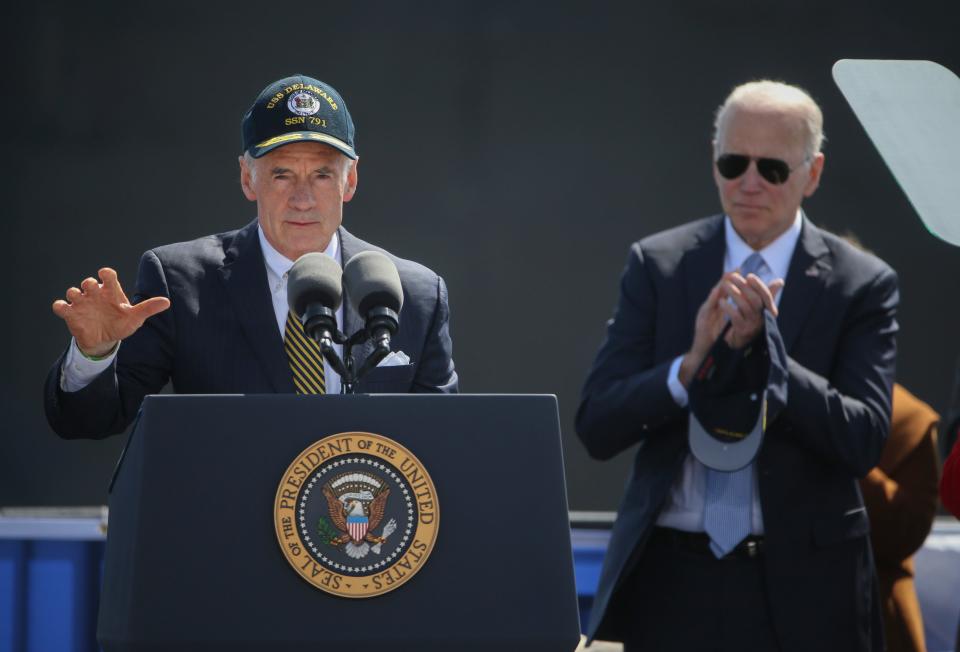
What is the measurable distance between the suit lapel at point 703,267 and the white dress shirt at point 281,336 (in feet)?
2.79

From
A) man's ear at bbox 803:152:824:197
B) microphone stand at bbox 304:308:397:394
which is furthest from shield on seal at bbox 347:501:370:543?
man's ear at bbox 803:152:824:197

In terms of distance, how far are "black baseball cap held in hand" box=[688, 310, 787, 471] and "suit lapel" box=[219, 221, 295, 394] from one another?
2.91 feet

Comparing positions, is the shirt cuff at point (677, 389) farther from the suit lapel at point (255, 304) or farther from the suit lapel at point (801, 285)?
the suit lapel at point (255, 304)

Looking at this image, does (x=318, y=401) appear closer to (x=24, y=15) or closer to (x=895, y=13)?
(x=24, y=15)

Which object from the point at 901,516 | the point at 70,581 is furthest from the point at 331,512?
the point at 70,581

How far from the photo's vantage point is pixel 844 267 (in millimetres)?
3146

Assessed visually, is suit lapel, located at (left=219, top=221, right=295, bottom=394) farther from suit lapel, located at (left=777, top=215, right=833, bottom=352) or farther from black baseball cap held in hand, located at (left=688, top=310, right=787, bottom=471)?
suit lapel, located at (left=777, top=215, right=833, bottom=352)

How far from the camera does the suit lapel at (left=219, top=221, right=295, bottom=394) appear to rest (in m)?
2.53

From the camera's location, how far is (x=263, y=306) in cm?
259

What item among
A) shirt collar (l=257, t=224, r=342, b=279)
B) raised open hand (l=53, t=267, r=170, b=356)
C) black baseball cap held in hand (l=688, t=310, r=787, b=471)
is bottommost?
black baseball cap held in hand (l=688, t=310, r=787, b=471)

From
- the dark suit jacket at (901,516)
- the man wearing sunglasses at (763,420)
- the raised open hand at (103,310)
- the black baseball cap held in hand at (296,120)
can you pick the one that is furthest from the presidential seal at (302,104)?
the dark suit jacket at (901,516)

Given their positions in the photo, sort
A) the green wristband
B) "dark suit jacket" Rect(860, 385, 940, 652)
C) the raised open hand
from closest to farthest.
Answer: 1. the raised open hand
2. the green wristband
3. "dark suit jacket" Rect(860, 385, 940, 652)

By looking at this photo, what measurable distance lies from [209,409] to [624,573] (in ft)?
4.47

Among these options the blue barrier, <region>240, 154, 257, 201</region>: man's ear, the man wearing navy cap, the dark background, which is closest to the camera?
the man wearing navy cap
